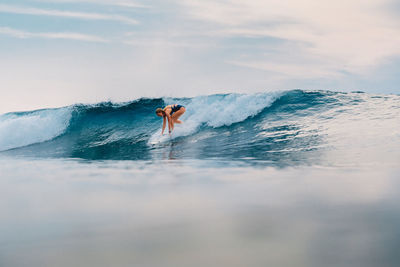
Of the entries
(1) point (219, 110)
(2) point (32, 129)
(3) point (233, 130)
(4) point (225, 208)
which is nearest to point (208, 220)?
(4) point (225, 208)

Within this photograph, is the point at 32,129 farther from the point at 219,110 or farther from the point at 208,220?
the point at 208,220

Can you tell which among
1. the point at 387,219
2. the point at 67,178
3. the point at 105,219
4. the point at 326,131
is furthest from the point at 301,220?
the point at 326,131

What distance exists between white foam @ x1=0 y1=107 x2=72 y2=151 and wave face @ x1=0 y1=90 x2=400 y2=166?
0.03 meters

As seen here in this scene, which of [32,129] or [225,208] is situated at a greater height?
[32,129]

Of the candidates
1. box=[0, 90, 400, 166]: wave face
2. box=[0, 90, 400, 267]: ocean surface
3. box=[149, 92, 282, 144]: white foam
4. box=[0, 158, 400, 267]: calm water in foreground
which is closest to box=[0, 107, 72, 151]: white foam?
box=[0, 90, 400, 166]: wave face

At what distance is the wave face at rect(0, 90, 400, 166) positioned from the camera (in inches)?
270

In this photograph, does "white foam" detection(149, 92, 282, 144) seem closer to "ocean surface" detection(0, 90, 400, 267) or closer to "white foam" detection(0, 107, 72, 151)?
"ocean surface" detection(0, 90, 400, 267)

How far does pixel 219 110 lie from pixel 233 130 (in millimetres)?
1969

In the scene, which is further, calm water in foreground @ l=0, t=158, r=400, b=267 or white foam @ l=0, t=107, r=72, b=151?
white foam @ l=0, t=107, r=72, b=151

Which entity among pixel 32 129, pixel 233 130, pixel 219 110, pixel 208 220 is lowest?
pixel 208 220

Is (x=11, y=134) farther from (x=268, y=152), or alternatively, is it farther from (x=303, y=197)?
(x=303, y=197)

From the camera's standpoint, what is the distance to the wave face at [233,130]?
22.5 ft

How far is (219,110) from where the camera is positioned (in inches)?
493

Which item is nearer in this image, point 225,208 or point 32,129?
point 225,208
